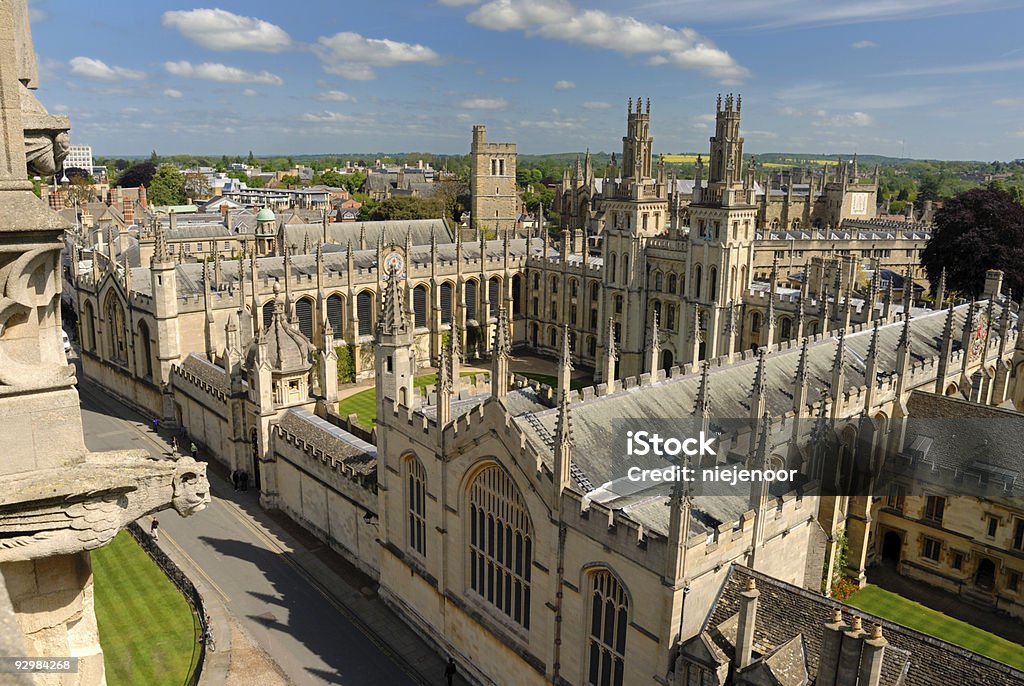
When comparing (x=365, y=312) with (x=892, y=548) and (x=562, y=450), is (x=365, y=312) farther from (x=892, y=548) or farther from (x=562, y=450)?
(x=562, y=450)

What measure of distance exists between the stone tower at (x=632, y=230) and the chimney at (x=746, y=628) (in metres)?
33.9

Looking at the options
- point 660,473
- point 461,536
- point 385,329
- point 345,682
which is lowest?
point 345,682

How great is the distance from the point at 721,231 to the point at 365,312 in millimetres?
24096

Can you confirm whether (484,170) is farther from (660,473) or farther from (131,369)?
(660,473)

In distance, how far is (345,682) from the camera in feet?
69.5

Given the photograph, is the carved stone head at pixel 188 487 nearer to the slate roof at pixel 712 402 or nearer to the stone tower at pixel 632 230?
the slate roof at pixel 712 402

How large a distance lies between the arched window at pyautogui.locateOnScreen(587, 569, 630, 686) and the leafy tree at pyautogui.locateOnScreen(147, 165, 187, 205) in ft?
446

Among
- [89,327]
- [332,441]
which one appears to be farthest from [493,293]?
[332,441]

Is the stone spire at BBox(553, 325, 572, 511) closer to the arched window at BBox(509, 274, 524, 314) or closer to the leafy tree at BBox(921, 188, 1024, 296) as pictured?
the arched window at BBox(509, 274, 524, 314)

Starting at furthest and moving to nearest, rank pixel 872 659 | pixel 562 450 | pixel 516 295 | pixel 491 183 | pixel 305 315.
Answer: pixel 491 183 → pixel 516 295 → pixel 305 315 → pixel 562 450 → pixel 872 659

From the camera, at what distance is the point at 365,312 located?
51.9 meters

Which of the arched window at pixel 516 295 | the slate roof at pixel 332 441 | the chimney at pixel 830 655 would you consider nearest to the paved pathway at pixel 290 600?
the slate roof at pixel 332 441

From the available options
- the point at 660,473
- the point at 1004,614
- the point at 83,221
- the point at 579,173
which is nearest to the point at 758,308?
the point at 1004,614

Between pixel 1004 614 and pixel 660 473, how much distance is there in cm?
1347
